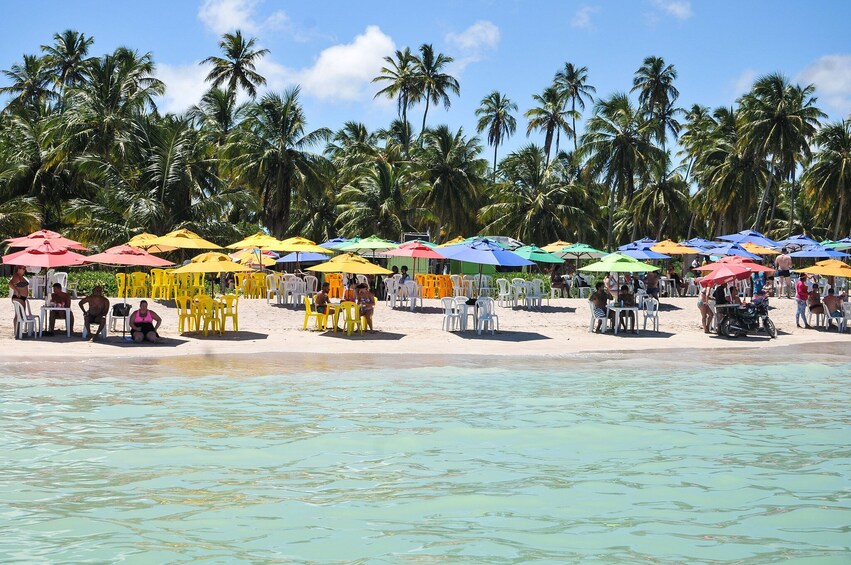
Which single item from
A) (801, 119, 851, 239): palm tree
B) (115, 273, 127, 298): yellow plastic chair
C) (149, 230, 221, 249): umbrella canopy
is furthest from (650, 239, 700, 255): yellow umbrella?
(801, 119, 851, 239): palm tree

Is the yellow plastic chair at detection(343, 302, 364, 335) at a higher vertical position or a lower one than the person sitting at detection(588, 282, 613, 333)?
lower

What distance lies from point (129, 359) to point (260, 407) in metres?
4.99

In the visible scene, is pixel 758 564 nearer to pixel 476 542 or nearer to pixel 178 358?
pixel 476 542

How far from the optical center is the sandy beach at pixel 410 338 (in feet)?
55.5

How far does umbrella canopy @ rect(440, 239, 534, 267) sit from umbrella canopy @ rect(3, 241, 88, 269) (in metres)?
8.16

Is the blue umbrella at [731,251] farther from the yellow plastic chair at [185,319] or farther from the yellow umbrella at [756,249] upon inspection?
the yellow plastic chair at [185,319]

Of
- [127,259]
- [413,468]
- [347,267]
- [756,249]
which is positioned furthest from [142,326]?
[756,249]

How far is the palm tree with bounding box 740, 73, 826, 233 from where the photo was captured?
47781 mm

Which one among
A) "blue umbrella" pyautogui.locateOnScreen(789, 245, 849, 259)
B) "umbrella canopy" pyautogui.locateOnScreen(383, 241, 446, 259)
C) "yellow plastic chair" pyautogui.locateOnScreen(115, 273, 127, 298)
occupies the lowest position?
"yellow plastic chair" pyautogui.locateOnScreen(115, 273, 127, 298)

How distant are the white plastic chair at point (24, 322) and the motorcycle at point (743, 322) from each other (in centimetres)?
1549

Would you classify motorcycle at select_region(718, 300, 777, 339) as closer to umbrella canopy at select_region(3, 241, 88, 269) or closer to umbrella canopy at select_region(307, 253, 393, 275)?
umbrella canopy at select_region(307, 253, 393, 275)

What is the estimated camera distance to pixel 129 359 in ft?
51.2

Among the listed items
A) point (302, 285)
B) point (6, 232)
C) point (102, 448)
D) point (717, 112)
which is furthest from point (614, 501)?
point (717, 112)

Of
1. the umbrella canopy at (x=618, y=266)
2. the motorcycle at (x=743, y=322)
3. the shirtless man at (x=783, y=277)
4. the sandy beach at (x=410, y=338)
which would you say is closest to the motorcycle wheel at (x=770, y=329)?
the motorcycle at (x=743, y=322)
